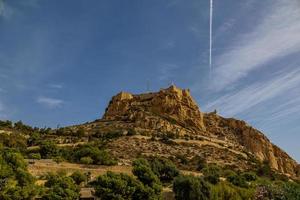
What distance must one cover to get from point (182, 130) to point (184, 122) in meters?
6.39

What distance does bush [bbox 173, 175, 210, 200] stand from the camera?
128ft

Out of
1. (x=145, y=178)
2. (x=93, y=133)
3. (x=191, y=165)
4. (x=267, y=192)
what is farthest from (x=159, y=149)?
(x=267, y=192)

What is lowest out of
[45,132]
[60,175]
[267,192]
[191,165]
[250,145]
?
[267,192]

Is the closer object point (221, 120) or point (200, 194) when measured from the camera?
point (200, 194)

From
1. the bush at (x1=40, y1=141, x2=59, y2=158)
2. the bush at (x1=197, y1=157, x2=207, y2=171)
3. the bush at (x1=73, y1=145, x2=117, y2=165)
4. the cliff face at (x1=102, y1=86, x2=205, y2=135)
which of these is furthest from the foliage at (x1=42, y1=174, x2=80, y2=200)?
the cliff face at (x1=102, y1=86, x2=205, y2=135)

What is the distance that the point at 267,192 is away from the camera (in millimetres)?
24922

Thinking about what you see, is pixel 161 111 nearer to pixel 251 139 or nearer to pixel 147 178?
pixel 251 139

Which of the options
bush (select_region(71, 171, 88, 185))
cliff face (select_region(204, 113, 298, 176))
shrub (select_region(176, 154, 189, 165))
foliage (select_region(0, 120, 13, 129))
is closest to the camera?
bush (select_region(71, 171, 88, 185))

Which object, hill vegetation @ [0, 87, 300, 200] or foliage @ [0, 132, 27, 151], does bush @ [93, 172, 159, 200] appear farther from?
foliage @ [0, 132, 27, 151]

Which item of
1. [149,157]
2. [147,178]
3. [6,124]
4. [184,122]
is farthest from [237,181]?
[184,122]

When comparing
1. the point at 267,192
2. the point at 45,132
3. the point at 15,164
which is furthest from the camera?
the point at 45,132

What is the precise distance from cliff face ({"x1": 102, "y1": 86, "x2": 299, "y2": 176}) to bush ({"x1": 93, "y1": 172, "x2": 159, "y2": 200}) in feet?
159

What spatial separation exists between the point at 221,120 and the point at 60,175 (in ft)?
287

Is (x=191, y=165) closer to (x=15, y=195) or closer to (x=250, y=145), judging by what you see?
(x=15, y=195)
